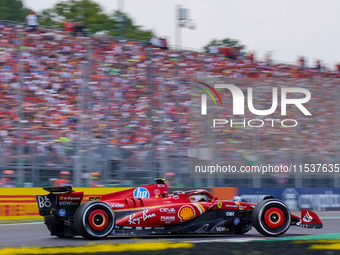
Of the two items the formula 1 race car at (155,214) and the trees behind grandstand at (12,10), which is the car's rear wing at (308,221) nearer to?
the formula 1 race car at (155,214)

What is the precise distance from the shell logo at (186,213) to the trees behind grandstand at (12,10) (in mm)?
41357

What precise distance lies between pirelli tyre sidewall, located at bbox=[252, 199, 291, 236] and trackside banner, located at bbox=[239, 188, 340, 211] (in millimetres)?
8649

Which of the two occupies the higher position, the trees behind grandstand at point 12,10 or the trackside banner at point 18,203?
the trees behind grandstand at point 12,10

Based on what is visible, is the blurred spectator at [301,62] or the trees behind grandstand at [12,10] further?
the trees behind grandstand at [12,10]

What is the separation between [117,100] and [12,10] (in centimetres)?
3154

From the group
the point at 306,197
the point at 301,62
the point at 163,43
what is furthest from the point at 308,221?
the point at 301,62

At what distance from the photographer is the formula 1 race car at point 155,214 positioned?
932 cm

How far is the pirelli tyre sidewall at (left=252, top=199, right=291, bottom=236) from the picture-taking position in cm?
1000

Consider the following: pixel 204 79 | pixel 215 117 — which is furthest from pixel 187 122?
pixel 204 79

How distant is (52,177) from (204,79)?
951 cm

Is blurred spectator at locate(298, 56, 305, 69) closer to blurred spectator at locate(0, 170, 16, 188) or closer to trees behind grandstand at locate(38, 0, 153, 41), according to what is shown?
blurred spectator at locate(0, 170, 16, 188)

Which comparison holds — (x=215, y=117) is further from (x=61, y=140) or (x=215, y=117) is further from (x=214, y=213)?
(x=214, y=213)

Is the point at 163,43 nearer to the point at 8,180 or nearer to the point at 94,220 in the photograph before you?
the point at 8,180

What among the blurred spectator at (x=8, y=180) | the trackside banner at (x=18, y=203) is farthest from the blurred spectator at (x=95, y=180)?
the blurred spectator at (x=8, y=180)
